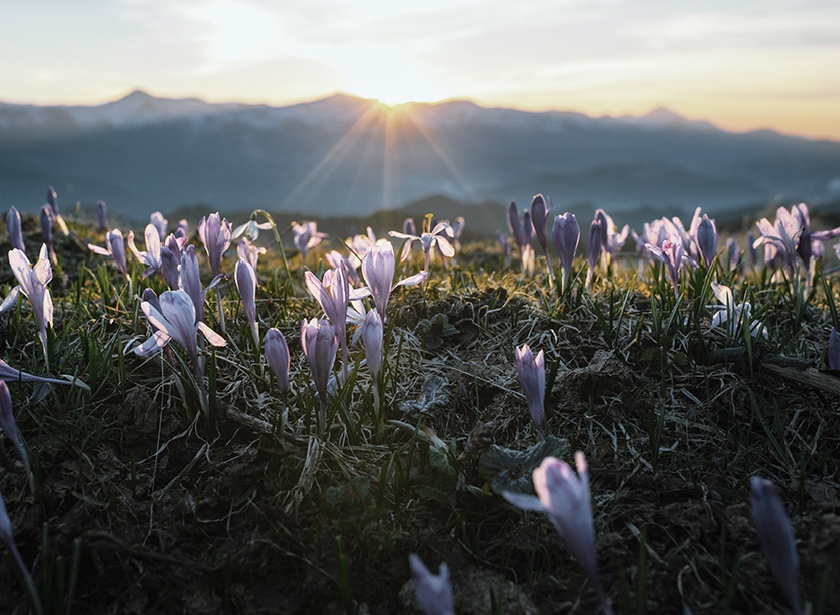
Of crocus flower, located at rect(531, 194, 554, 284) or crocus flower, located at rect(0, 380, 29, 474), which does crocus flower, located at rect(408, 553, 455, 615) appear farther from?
crocus flower, located at rect(531, 194, 554, 284)

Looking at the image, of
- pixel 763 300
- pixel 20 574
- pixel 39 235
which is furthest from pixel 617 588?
pixel 39 235

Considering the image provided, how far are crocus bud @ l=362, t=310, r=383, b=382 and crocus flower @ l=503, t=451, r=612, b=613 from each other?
88 centimetres

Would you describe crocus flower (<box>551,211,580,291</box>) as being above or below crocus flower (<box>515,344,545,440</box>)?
above

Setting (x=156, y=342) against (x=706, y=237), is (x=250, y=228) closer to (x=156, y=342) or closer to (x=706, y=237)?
(x=156, y=342)

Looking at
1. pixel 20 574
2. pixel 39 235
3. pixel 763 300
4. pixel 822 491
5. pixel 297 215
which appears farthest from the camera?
pixel 297 215

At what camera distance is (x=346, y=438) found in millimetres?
2305

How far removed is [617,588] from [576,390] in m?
0.86

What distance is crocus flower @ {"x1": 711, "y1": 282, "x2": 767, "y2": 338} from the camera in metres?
2.52

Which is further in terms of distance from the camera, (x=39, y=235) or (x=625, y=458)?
(x=39, y=235)

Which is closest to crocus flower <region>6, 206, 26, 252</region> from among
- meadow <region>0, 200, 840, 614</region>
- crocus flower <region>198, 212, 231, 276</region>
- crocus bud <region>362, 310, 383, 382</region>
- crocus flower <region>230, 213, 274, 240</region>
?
meadow <region>0, 200, 840, 614</region>

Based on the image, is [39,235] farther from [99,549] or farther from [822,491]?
[822,491]

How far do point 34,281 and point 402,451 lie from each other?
147 centimetres

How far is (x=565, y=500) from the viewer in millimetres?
1219

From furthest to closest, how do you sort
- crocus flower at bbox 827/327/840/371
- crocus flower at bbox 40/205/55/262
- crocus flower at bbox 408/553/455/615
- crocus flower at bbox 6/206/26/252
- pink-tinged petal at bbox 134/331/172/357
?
crocus flower at bbox 40/205/55/262 → crocus flower at bbox 6/206/26/252 → crocus flower at bbox 827/327/840/371 → pink-tinged petal at bbox 134/331/172/357 → crocus flower at bbox 408/553/455/615
